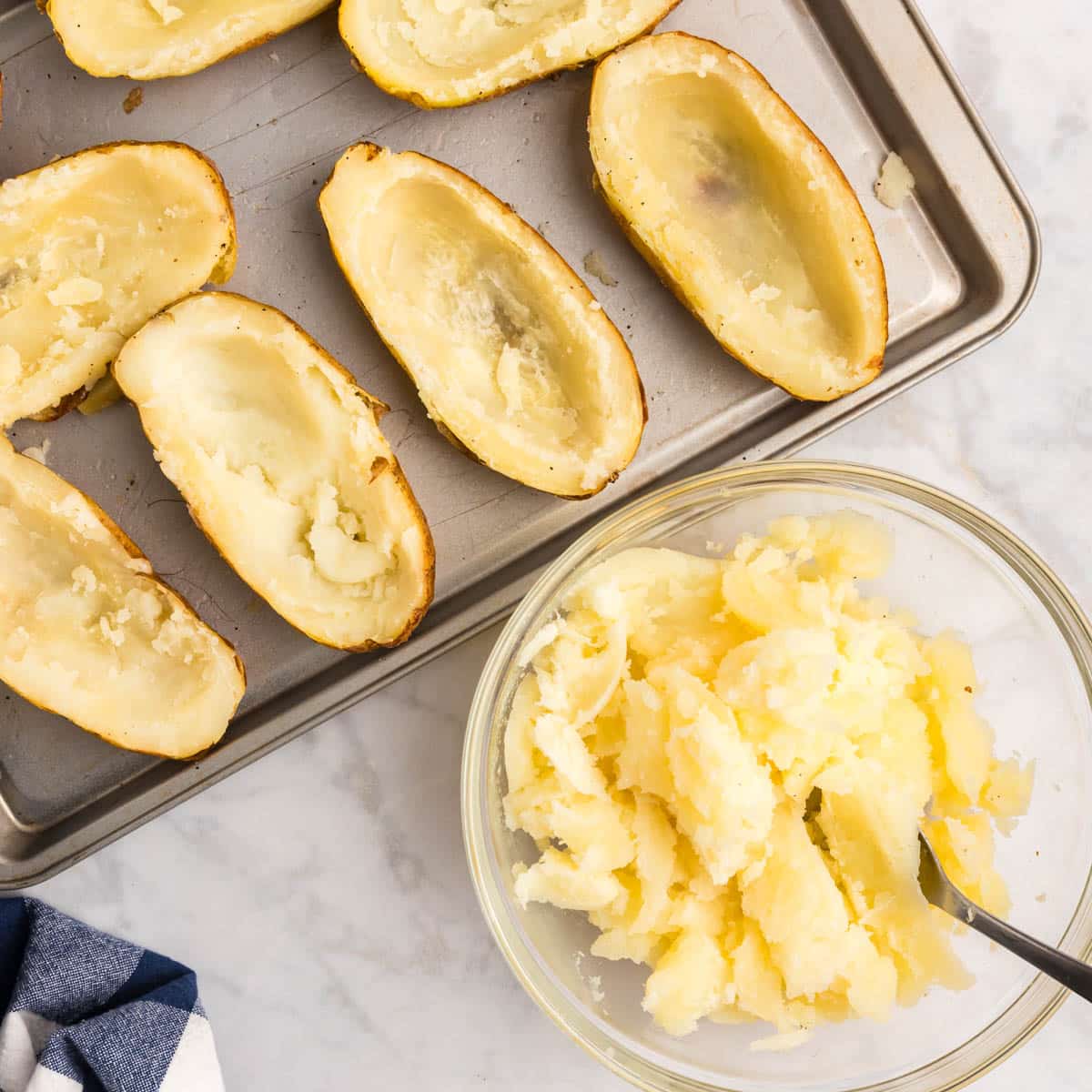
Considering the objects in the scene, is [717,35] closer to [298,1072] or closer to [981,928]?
[981,928]

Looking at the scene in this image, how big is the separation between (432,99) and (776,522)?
1.72 feet

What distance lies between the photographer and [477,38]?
42.3 inches

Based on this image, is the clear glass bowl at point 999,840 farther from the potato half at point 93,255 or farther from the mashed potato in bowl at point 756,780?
the potato half at point 93,255

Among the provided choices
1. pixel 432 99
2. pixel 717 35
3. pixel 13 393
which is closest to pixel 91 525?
pixel 13 393

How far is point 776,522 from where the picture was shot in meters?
1.04

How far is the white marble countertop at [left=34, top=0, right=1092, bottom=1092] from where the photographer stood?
3.83 feet

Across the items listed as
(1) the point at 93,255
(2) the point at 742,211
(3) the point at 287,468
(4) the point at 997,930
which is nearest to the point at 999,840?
(4) the point at 997,930

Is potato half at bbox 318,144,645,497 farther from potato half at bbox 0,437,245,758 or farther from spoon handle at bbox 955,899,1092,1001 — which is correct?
spoon handle at bbox 955,899,1092,1001

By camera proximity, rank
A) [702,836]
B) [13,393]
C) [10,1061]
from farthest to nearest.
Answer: [10,1061], [13,393], [702,836]

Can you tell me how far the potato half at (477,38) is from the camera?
104 centimetres

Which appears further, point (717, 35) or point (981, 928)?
point (717, 35)

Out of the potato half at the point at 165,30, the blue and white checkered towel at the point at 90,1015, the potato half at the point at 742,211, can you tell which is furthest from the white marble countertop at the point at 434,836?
the potato half at the point at 165,30

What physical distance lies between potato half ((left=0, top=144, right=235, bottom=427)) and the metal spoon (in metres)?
0.86

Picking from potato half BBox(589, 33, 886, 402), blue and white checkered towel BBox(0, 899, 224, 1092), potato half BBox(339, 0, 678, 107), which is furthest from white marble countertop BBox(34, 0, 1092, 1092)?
potato half BBox(339, 0, 678, 107)
